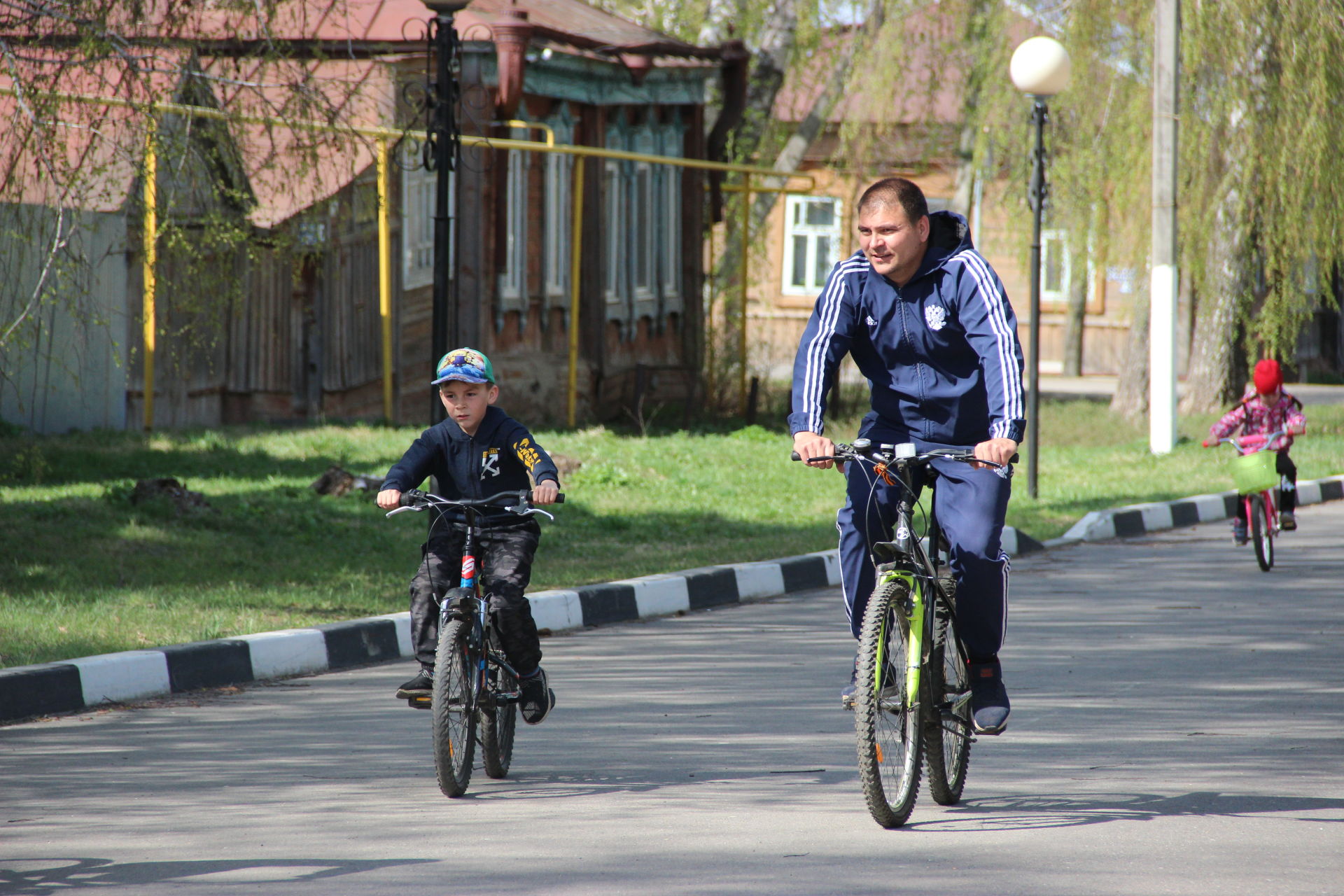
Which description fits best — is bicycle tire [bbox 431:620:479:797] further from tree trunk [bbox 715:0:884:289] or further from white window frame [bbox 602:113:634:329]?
tree trunk [bbox 715:0:884:289]

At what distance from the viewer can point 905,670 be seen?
5.03 meters

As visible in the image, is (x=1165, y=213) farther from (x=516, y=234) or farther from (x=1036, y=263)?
(x=516, y=234)

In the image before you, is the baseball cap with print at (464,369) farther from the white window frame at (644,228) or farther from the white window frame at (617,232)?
the white window frame at (644,228)

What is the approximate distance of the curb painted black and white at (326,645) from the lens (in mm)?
7098

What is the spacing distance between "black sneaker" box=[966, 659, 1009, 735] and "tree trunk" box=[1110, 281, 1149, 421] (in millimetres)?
16031

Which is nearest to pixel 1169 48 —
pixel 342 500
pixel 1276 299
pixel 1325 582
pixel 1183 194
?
pixel 1183 194

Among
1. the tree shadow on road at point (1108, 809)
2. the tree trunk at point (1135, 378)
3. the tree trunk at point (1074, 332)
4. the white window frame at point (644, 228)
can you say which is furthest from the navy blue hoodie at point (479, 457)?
the tree trunk at point (1074, 332)

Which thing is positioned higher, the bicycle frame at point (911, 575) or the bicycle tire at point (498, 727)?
the bicycle frame at point (911, 575)

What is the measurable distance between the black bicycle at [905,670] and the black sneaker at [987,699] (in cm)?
8

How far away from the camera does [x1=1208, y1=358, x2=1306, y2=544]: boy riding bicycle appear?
1125 cm

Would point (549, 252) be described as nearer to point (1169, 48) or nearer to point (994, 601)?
point (1169, 48)

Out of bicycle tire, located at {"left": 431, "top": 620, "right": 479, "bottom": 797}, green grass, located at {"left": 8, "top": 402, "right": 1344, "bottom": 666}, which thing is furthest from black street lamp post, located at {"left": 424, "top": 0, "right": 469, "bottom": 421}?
bicycle tire, located at {"left": 431, "top": 620, "right": 479, "bottom": 797}

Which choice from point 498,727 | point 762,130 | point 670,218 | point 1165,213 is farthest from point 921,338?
point 762,130

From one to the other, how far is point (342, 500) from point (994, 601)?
25.6 ft
